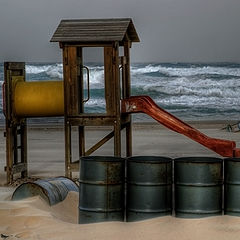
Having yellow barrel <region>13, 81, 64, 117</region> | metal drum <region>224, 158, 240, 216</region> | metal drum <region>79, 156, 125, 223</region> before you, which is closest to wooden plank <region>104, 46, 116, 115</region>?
yellow barrel <region>13, 81, 64, 117</region>

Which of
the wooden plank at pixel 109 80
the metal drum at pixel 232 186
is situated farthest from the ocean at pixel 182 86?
the metal drum at pixel 232 186

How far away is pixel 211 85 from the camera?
170ft

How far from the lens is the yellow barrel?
15.3 metres

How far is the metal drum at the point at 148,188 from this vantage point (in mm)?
9938

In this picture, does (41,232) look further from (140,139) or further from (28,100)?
(140,139)

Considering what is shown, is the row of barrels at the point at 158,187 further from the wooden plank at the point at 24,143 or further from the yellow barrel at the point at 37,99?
the wooden plank at the point at 24,143

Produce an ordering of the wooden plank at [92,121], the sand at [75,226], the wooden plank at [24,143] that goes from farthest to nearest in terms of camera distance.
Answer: the wooden plank at [24,143]
the wooden plank at [92,121]
the sand at [75,226]

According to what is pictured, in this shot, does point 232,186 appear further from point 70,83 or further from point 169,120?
point 70,83

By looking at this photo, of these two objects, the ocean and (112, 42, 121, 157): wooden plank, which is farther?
the ocean

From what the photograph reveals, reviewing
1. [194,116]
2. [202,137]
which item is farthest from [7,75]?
[194,116]

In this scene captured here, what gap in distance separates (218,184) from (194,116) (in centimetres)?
2795

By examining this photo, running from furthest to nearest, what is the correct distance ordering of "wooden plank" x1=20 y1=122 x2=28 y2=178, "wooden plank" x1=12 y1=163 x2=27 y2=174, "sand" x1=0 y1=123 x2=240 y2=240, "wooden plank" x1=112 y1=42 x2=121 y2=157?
1. "wooden plank" x1=20 y1=122 x2=28 y2=178
2. "wooden plank" x1=12 y1=163 x2=27 y2=174
3. "wooden plank" x1=112 y1=42 x2=121 y2=157
4. "sand" x1=0 y1=123 x2=240 y2=240

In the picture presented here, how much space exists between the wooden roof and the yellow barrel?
3.19ft

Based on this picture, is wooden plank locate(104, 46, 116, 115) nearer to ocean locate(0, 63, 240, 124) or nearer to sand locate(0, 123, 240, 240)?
sand locate(0, 123, 240, 240)
